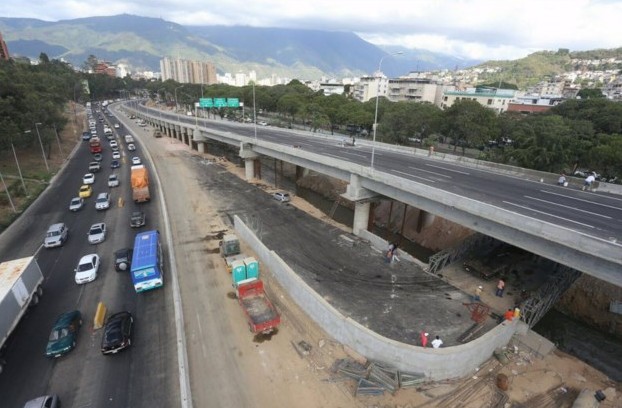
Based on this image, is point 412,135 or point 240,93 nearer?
point 412,135

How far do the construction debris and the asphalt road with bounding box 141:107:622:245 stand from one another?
12691 millimetres

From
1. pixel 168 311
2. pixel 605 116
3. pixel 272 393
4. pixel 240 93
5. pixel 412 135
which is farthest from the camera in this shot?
pixel 240 93

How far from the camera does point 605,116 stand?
52750mm

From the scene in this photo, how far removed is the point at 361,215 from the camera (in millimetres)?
33094

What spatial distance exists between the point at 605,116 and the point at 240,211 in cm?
6311

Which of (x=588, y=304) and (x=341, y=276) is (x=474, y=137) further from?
(x=341, y=276)

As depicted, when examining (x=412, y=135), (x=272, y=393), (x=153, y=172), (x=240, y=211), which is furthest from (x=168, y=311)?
(x=412, y=135)

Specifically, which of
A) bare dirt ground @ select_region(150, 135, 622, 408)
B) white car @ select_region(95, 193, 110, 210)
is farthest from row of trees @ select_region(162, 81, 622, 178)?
white car @ select_region(95, 193, 110, 210)

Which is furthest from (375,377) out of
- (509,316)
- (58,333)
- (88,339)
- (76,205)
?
(76,205)

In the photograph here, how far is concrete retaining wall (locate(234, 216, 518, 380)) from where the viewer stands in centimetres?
1733

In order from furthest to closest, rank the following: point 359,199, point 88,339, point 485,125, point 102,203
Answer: point 485,125
point 102,203
point 359,199
point 88,339

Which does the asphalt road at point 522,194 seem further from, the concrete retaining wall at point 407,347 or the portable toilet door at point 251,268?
the portable toilet door at point 251,268

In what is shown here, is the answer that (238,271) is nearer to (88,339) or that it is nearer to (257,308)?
(257,308)

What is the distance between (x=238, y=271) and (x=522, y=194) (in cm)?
2399
